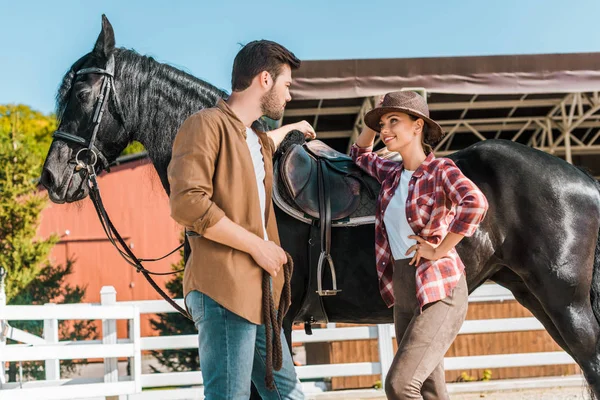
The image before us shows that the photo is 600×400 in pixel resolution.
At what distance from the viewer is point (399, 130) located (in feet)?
9.33

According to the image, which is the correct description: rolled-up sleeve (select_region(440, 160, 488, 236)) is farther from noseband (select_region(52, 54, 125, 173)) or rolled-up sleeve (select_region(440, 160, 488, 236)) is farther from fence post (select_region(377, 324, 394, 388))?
fence post (select_region(377, 324, 394, 388))

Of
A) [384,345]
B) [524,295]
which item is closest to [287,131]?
[524,295]

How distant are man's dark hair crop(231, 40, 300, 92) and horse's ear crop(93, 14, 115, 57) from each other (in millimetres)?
1601

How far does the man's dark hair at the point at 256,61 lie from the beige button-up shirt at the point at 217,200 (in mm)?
125

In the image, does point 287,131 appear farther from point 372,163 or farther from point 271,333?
point 271,333

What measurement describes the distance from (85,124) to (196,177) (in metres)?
1.72

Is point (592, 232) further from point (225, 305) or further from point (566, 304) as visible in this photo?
point (225, 305)

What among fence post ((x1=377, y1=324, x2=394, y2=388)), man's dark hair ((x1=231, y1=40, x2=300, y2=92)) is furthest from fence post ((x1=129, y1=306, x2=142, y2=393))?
man's dark hair ((x1=231, y1=40, x2=300, y2=92))

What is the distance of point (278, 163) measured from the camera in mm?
3506

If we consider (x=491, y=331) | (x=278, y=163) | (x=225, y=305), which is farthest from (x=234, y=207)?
(x=491, y=331)

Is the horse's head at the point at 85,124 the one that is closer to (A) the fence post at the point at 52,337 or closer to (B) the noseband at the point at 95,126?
(B) the noseband at the point at 95,126

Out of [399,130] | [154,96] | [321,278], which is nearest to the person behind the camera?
[399,130]

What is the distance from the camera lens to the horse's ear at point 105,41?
3.53m

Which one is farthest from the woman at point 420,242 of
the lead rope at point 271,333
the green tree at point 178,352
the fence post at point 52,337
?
the green tree at point 178,352
